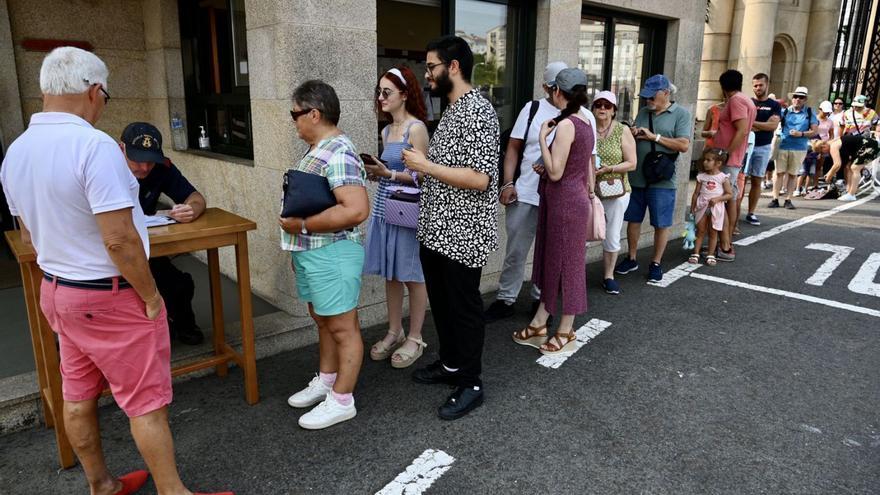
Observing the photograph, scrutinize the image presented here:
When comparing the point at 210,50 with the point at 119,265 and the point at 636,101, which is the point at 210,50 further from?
the point at 636,101

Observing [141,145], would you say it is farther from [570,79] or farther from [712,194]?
[712,194]

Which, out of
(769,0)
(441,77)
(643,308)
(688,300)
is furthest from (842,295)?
(769,0)

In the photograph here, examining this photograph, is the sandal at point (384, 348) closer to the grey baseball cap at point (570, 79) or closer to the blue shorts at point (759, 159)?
the grey baseball cap at point (570, 79)

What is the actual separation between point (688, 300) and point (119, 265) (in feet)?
15.2

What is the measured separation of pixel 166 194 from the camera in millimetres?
3305

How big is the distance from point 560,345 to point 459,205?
Result: 157cm

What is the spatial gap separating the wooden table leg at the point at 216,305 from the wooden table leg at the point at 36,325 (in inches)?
35.0

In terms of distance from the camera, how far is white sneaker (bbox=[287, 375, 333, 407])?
3248 mm

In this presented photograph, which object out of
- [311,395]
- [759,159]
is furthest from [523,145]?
[759,159]

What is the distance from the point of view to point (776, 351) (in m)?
4.11

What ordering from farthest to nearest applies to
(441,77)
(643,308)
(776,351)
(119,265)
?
(643,308) → (776,351) → (441,77) → (119,265)

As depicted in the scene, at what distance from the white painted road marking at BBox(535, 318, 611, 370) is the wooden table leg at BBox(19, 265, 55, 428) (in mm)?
2845

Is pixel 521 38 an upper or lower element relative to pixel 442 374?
upper

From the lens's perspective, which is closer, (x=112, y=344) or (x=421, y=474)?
(x=112, y=344)
